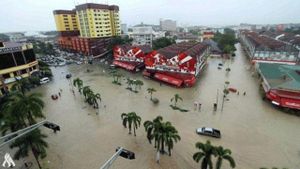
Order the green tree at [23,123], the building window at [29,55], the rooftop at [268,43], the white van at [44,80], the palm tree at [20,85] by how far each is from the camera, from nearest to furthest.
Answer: the green tree at [23,123] < the palm tree at [20,85] < the building window at [29,55] < the white van at [44,80] < the rooftop at [268,43]

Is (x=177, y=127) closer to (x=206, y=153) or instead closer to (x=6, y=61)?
(x=206, y=153)

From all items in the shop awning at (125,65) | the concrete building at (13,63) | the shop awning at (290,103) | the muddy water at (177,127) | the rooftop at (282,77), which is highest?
the concrete building at (13,63)

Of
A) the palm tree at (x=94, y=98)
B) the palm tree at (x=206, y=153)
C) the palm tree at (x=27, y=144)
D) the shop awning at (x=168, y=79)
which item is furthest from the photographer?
the shop awning at (x=168, y=79)

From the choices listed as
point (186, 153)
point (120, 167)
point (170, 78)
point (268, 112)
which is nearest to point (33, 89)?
point (170, 78)

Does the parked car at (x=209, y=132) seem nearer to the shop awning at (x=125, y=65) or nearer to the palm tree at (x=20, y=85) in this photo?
the shop awning at (x=125, y=65)

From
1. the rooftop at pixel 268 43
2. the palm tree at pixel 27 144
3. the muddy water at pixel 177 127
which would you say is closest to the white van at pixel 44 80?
the muddy water at pixel 177 127

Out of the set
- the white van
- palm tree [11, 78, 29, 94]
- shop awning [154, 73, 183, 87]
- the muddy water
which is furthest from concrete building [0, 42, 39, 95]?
shop awning [154, 73, 183, 87]
